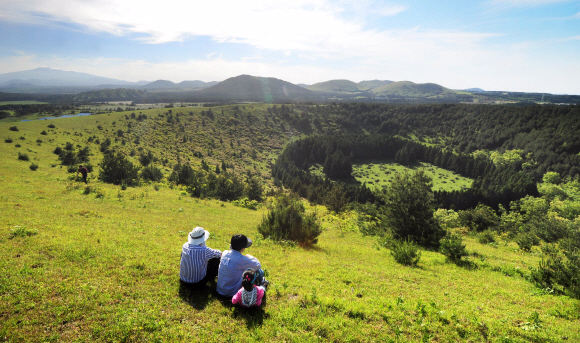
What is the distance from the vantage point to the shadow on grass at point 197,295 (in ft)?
22.6

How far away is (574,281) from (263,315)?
12437mm

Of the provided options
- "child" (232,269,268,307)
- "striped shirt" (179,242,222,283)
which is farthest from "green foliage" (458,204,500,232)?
"striped shirt" (179,242,222,283)

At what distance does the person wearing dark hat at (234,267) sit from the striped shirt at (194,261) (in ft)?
1.91

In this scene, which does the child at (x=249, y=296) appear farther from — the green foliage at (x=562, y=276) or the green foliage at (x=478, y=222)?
the green foliage at (x=478, y=222)

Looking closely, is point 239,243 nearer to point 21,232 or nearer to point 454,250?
point 21,232

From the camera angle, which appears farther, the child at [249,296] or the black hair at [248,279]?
the child at [249,296]

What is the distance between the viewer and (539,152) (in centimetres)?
14838

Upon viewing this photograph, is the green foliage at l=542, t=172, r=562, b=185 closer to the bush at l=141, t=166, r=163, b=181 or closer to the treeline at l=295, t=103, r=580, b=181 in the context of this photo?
the treeline at l=295, t=103, r=580, b=181

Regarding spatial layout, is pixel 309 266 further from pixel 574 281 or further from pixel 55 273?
pixel 574 281

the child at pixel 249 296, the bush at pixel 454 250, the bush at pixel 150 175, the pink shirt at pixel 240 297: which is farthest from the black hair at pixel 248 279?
the bush at pixel 150 175

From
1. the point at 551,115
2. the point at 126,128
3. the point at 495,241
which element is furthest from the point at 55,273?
the point at 551,115

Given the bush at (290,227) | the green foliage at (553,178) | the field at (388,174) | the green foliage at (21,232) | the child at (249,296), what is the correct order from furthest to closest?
the field at (388,174), the green foliage at (553,178), the bush at (290,227), the green foliage at (21,232), the child at (249,296)

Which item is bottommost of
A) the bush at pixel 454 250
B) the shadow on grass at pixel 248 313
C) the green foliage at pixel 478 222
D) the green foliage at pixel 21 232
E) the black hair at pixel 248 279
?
the green foliage at pixel 478 222

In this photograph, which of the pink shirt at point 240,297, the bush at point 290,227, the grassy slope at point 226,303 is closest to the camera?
the grassy slope at point 226,303
